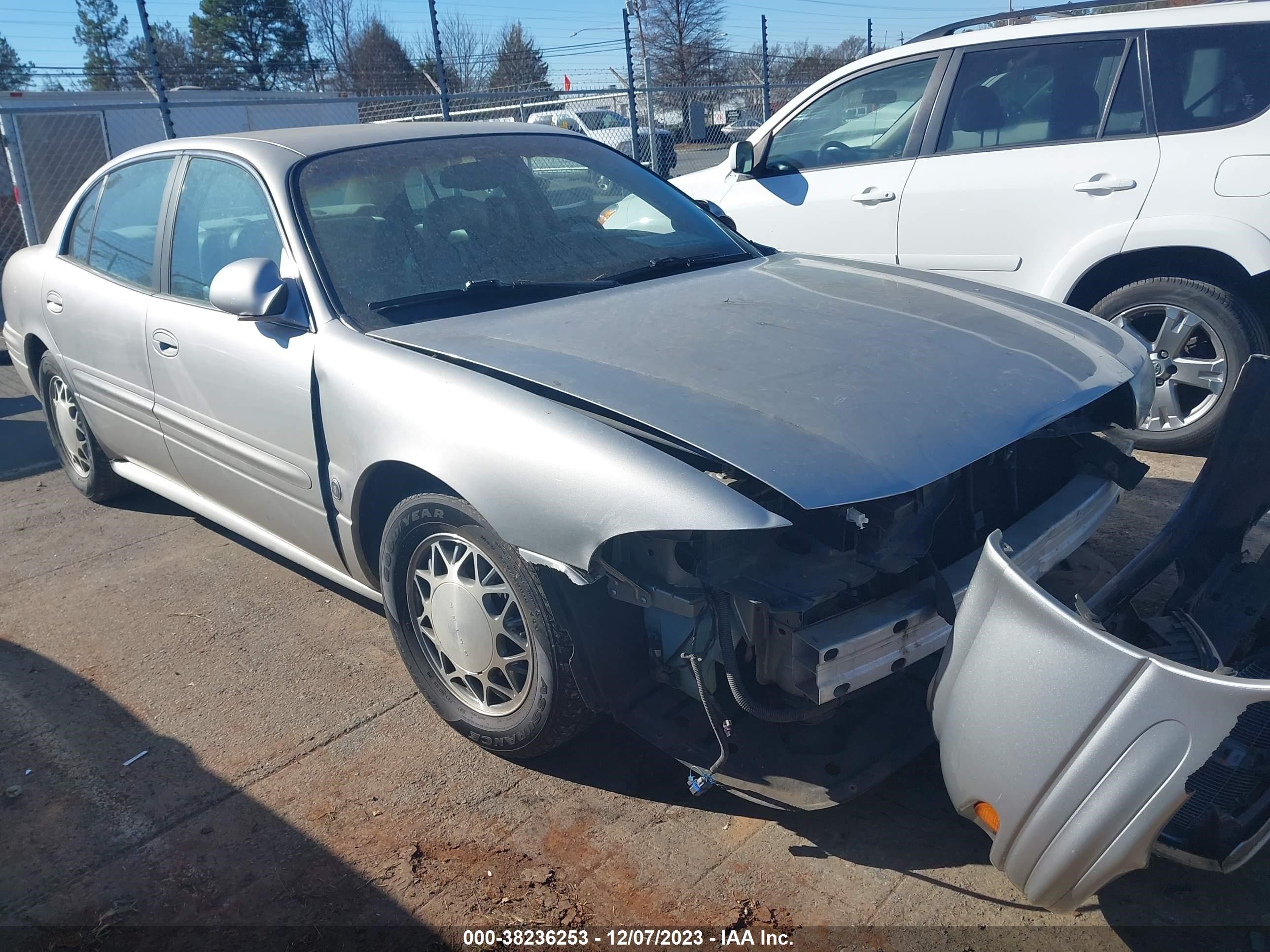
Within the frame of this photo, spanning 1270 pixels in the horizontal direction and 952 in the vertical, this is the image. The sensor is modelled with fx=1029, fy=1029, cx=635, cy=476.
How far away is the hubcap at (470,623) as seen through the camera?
2.68m

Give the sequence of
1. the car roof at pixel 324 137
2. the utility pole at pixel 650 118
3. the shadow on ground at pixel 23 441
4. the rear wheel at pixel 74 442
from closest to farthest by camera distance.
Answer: the car roof at pixel 324 137 → the rear wheel at pixel 74 442 → the shadow on ground at pixel 23 441 → the utility pole at pixel 650 118

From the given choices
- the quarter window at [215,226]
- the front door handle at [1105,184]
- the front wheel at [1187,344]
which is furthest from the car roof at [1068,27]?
the quarter window at [215,226]

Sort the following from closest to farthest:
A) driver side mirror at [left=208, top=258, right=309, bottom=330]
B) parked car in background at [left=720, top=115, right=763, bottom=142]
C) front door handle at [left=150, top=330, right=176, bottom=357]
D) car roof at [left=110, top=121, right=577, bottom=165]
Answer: driver side mirror at [left=208, top=258, right=309, bottom=330] → car roof at [left=110, top=121, right=577, bottom=165] → front door handle at [left=150, top=330, right=176, bottom=357] → parked car in background at [left=720, top=115, right=763, bottom=142]

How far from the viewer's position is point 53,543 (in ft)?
15.2

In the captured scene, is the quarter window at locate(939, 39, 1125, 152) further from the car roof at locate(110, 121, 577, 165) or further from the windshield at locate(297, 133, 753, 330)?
the car roof at locate(110, 121, 577, 165)

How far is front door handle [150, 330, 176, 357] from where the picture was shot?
11.8 ft

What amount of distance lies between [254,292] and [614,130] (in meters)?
12.8

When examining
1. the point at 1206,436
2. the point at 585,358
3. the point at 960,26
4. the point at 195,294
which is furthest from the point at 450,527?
the point at 960,26

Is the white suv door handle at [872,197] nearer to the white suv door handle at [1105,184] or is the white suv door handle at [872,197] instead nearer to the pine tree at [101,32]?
the white suv door handle at [1105,184]

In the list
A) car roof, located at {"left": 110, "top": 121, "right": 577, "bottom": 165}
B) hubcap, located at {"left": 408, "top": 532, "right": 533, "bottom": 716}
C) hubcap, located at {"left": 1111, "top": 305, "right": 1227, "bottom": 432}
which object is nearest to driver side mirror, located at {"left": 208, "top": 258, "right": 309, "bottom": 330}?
car roof, located at {"left": 110, "top": 121, "right": 577, "bottom": 165}

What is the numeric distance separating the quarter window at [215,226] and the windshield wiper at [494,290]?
456 millimetres

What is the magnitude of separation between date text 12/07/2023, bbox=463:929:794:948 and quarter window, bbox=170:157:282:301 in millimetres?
2114

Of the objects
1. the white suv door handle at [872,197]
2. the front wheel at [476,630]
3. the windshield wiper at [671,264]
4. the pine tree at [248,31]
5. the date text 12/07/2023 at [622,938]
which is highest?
the pine tree at [248,31]

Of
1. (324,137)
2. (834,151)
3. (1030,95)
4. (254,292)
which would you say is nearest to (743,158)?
(834,151)
